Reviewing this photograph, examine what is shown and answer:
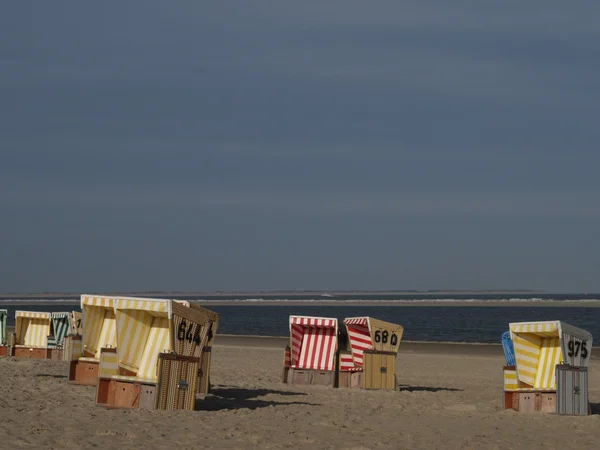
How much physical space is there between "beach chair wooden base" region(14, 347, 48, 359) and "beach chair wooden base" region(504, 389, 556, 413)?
1355 cm

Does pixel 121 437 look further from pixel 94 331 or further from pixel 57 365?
pixel 57 365

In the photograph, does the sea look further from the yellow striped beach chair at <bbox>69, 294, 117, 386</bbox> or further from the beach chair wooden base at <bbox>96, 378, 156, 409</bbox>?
the beach chair wooden base at <bbox>96, 378, 156, 409</bbox>

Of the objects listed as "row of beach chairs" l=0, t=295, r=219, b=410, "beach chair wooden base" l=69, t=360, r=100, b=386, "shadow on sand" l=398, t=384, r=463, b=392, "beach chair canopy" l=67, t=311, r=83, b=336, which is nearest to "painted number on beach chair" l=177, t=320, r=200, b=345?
"row of beach chairs" l=0, t=295, r=219, b=410

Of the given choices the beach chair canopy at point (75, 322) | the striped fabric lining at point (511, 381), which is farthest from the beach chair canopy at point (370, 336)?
the beach chair canopy at point (75, 322)

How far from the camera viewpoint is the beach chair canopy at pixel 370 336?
20688 millimetres

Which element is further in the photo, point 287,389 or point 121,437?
point 287,389

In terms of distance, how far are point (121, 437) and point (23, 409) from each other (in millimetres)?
2598

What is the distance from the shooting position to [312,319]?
70.6 feet

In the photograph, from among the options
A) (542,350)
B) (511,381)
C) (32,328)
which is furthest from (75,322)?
(542,350)

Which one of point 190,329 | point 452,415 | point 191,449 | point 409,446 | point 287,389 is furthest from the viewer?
point 287,389

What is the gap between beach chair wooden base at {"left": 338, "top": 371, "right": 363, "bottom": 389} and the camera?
20.5 meters

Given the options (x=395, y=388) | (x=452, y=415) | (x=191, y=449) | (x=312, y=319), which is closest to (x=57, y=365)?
(x=312, y=319)

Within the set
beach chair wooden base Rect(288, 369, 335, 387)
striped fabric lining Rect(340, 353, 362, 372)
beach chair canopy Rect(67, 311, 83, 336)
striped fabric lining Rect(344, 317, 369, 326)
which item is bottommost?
beach chair wooden base Rect(288, 369, 335, 387)

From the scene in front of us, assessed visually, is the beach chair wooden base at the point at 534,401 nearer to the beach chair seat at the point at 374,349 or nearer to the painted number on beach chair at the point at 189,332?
the beach chair seat at the point at 374,349
